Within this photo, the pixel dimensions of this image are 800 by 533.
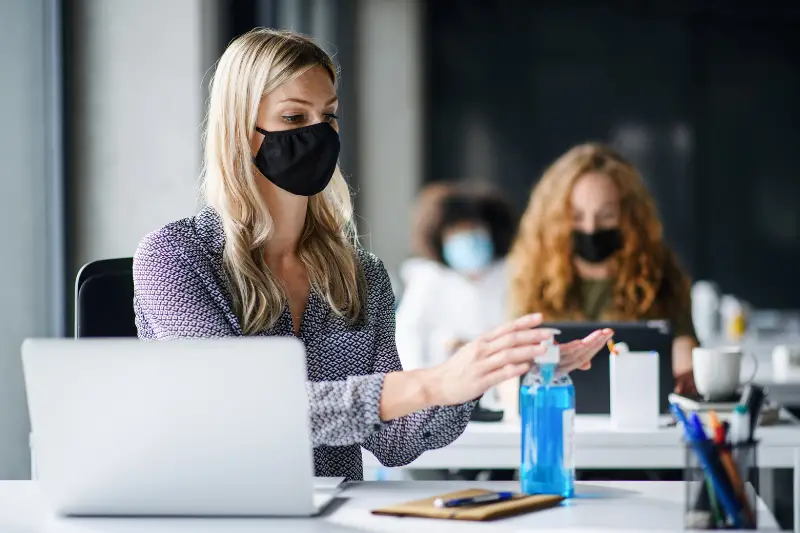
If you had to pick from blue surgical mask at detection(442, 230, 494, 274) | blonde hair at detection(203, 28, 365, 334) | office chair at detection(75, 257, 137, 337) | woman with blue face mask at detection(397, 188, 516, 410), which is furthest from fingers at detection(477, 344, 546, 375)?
blue surgical mask at detection(442, 230, 494, 274)

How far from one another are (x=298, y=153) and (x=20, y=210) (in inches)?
39.8

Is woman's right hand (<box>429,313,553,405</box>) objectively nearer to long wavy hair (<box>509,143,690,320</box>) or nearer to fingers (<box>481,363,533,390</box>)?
fingers (<box>481,363,533,390</box>)

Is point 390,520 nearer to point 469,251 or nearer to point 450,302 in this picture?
point 450,302

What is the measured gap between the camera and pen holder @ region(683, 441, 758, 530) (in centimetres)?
129

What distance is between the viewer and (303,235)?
77.5 inches

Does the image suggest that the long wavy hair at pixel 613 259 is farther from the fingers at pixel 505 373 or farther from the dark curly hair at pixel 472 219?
the dark curly hair at pixel 472 219

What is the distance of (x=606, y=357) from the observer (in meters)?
2.39

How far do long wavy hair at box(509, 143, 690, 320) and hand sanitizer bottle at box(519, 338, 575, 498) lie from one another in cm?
152

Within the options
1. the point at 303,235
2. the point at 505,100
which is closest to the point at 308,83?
the point at 303,235

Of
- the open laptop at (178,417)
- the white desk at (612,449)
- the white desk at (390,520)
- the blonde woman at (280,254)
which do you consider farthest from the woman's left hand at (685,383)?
the open laptop at (178,417)

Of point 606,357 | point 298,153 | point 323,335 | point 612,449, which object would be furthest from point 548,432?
point 606,357

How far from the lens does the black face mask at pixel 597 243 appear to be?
304cm

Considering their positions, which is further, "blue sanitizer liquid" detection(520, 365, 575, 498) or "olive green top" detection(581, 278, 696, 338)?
"olive green top" detection(581, 278, 696, 338)

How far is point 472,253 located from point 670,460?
9.06 feet
